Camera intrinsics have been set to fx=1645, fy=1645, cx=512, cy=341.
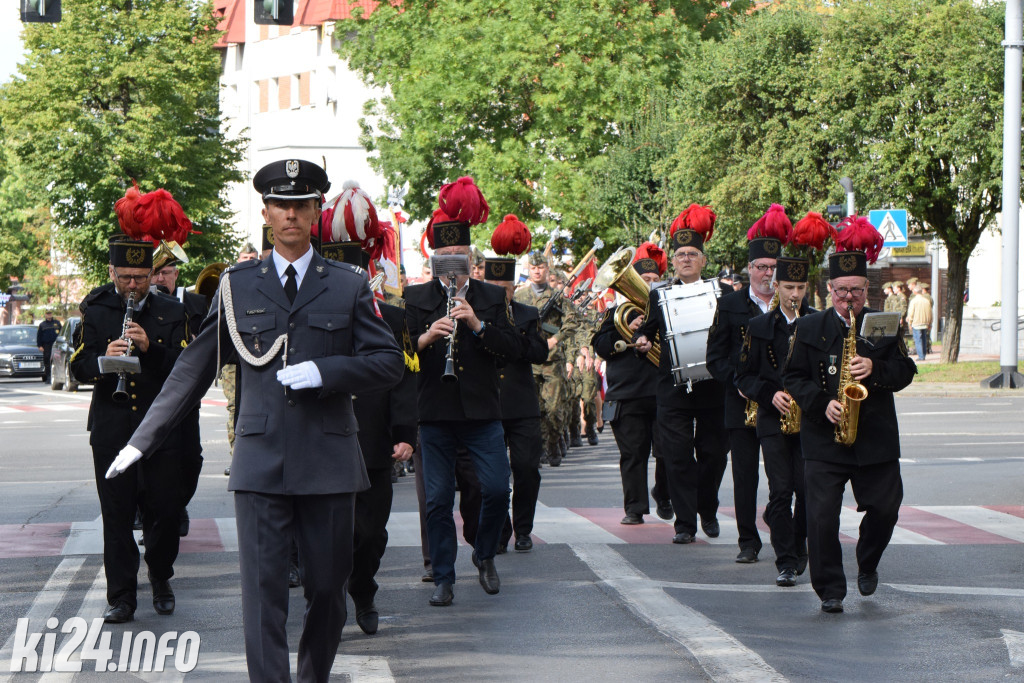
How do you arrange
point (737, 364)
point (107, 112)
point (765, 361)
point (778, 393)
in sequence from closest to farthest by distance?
point (778, 393) → point (765, 361) → point (737, 364) → point (107, 112)

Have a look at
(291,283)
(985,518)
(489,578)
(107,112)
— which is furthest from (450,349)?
(107,112)

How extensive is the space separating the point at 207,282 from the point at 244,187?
73.5 metres

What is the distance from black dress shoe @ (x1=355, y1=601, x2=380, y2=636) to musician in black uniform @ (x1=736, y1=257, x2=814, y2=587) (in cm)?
269

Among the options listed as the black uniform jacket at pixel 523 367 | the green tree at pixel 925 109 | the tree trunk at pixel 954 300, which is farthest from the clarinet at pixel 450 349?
the tree trunk at pixel 954 300

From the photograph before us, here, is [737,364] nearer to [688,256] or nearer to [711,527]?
[688,256]

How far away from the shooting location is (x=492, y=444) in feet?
30.3

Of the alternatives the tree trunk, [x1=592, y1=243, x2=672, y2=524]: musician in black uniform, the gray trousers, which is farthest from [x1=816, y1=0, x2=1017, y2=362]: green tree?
the gray trousers

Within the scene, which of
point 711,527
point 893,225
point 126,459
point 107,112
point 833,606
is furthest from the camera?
point 107,112

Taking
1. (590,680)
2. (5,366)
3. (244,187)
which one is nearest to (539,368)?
(590,680)

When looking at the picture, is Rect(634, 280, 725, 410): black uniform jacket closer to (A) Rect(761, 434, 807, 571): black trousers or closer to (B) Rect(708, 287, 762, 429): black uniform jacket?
(B) Rect(708, 287, 762, 429): black uniform jacket

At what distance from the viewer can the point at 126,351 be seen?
872cm

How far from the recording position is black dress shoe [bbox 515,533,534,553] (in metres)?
11.0

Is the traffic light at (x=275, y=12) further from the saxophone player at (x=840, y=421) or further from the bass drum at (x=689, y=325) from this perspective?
the saxophone player at (x=840, y=421)

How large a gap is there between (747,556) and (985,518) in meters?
3.11
